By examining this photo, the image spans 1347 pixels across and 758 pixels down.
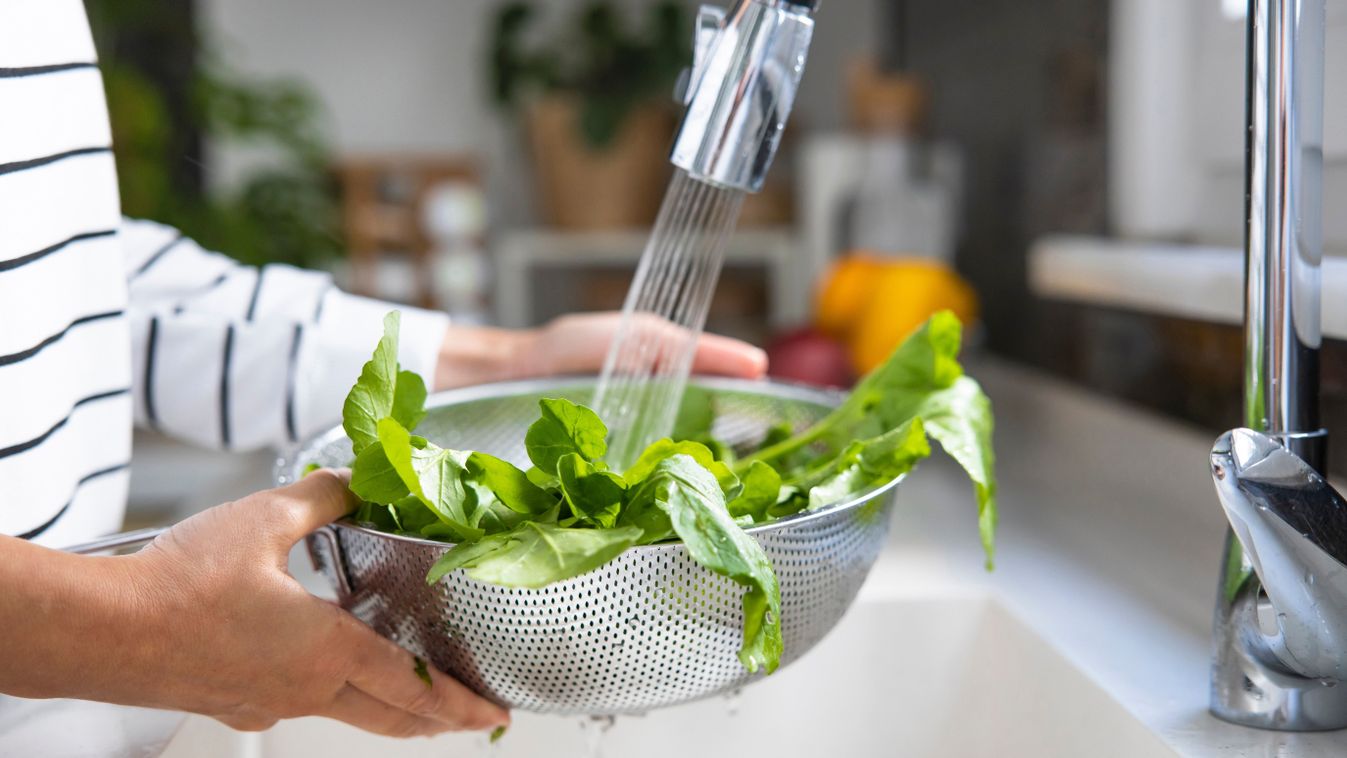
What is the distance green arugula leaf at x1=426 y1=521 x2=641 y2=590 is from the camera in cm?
36

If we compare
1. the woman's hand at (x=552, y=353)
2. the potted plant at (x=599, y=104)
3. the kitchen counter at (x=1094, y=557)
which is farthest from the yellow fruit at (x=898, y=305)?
the potted plant at (x=599, y=104)

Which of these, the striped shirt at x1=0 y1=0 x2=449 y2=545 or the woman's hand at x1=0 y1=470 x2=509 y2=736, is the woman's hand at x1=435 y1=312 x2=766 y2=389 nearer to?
the striped shirt at x1=0 y1=0 x2=449 y2=545

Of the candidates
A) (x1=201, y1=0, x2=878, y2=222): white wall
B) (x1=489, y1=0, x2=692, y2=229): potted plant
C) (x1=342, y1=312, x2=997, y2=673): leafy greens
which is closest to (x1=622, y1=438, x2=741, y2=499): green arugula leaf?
(x1=342, y1=312, x2=997, y2=673): leafy greens

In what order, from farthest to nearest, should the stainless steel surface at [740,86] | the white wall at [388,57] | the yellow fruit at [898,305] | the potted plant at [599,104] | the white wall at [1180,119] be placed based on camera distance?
1. the white wall at [388,57]
2. the potted plant at [599,104]
3. the yellow fruit at [898,305]
4. the white wall at [1180,119]
5. the stainless steel surface at [740,86]

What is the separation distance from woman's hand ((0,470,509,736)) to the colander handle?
1 centimetres

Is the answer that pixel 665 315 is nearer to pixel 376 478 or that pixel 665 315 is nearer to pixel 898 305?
pixel 376 478

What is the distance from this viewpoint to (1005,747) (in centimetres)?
61

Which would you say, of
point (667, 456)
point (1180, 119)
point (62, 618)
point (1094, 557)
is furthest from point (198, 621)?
point (1180, 119)

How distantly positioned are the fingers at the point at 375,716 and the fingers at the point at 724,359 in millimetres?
252

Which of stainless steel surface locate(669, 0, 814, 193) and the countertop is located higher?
stainless steel surface locate(669, 0, 814, 193)

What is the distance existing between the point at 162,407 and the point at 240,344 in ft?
0.22

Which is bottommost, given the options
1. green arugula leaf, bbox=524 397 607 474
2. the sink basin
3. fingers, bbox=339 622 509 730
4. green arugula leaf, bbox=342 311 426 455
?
the sink basin

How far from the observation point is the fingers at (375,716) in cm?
45

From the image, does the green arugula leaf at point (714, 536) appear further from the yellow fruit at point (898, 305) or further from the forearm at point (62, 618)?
the yellow fruit at point (898, 305)
